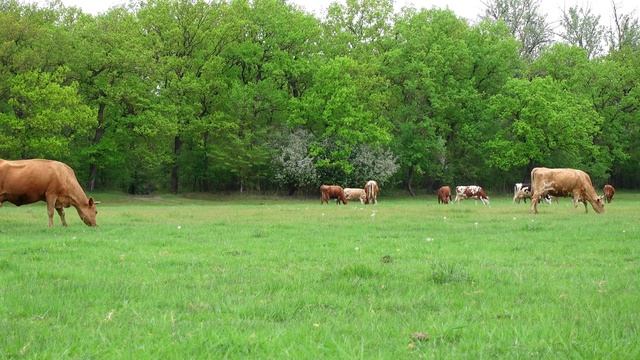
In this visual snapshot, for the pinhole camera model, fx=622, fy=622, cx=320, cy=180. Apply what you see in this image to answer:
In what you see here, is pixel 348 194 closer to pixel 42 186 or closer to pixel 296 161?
pixel 296 161

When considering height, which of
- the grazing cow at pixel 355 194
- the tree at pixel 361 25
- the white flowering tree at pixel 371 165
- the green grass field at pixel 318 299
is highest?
the tree at pixel 361 25

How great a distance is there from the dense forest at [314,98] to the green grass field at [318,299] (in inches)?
1435

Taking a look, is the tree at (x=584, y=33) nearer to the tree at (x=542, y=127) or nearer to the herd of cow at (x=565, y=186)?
the tree at (x=542, y=127)

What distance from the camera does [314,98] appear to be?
56.3m

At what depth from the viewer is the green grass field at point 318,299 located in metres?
5.53

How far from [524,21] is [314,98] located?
105 ft

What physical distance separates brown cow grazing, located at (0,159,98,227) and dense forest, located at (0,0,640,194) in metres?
25.0

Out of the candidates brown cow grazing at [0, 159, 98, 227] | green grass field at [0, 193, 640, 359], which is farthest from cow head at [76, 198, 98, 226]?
green grass field at [0, 193, 640, 359]

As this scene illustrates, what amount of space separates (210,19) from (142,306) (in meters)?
52.8

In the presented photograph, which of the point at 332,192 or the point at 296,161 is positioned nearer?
the point at 332,192

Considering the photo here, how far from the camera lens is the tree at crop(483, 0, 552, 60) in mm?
72688

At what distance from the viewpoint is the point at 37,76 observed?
4331 cm

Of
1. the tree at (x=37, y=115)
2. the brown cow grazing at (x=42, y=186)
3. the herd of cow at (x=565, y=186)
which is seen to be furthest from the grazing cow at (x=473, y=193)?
the brown cow grazing at (x=42, y=186)

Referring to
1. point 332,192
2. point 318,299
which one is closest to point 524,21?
point 332,192
